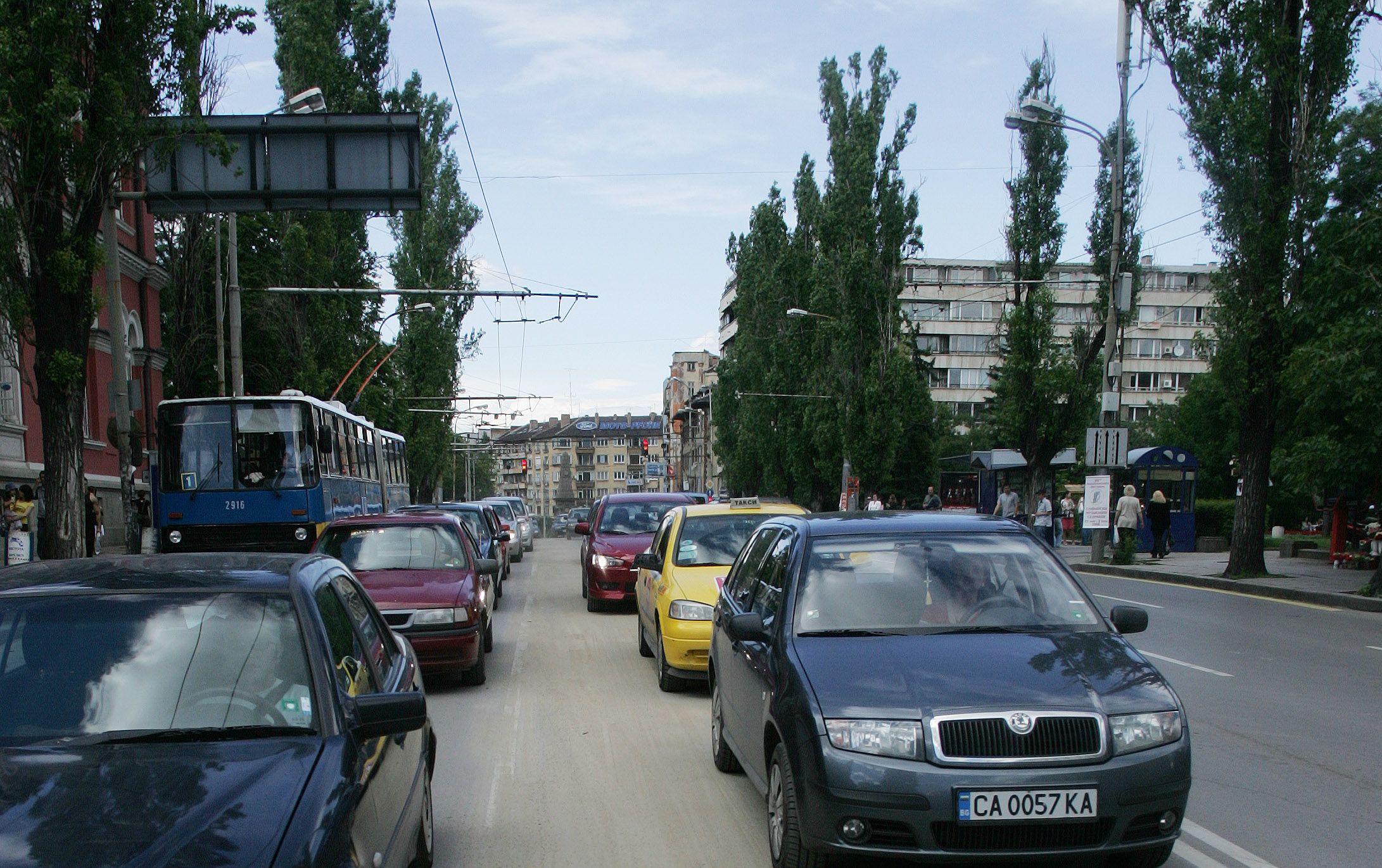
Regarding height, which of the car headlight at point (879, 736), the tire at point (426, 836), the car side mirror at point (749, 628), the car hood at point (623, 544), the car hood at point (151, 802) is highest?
the car hood at point (151, 802)

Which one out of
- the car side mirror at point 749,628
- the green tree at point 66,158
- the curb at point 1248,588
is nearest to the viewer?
the car side mirror at point 749,628

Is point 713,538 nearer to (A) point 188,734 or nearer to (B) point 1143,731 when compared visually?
(B) point 1143,731

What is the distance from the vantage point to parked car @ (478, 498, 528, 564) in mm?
31298

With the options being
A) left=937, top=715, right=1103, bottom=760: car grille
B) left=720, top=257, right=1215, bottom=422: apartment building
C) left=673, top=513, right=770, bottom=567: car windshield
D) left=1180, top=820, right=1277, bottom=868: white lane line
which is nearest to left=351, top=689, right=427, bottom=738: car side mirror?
left=937, top=715, right=1103, bottom=760: car grille

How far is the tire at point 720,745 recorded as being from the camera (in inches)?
264

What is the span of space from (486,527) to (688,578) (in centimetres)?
1243

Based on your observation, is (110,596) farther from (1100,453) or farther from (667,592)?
(1100,453)

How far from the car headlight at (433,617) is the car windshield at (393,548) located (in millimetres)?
1102

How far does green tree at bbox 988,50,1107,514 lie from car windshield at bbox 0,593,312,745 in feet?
133

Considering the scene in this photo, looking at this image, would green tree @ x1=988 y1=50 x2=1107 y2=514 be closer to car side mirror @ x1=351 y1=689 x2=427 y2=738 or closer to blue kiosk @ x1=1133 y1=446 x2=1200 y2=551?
blue kiosk @ x1=1133 y1=446 x2=1200 y2=551

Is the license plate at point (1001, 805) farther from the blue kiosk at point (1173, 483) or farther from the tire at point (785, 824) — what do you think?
the blue kiosk at point (1173, 483)

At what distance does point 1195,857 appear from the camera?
5004mm

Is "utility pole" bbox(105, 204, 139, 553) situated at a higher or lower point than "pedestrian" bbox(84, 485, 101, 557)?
higher

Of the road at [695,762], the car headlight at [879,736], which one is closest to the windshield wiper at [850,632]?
the car headlight at [879,736]
